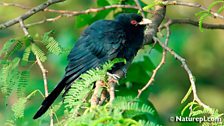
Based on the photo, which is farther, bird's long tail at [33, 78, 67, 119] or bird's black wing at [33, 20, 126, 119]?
bird's black wing at [33, 20, 126, 119]

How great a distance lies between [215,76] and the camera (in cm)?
726

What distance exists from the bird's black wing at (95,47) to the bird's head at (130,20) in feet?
0.27

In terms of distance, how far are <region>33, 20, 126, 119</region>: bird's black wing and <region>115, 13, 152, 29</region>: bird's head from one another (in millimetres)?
83

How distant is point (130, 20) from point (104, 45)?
0.40m

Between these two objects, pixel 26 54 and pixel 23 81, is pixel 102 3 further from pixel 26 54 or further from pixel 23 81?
pixel 23 81

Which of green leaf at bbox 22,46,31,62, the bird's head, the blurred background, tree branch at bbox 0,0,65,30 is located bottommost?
the blurred background

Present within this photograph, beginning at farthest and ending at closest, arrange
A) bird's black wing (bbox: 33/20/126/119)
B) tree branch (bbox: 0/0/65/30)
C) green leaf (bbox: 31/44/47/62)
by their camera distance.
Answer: bird's black wing (bbox: 33/20/126/119) < tree branch (bbox: 0/0/65/30) < green leaf (bbox: 31/44/47/62)

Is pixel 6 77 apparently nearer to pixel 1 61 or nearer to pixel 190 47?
pixel 1 61

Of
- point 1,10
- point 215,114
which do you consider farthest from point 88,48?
point 1,10

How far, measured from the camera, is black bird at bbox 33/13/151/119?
13.2 ft

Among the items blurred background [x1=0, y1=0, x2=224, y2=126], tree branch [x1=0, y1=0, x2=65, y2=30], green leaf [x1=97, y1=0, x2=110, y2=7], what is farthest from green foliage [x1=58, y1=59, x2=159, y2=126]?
blurred background [x1=0, y1=0, x2=224, y2=126]

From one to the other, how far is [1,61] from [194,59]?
167 inches

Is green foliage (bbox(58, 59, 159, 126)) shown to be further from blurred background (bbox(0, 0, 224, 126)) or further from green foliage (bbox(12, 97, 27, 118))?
blurred background (bbox(0, 0, 224, 126))

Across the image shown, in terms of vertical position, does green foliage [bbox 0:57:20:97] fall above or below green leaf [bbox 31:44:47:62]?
below
